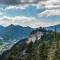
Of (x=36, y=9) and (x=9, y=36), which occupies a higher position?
(x=36, y=9)

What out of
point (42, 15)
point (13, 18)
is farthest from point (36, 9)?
point (13, 18)

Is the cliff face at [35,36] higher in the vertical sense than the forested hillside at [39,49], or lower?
higher

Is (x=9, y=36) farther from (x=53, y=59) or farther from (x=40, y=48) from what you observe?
(x=53, y=59)

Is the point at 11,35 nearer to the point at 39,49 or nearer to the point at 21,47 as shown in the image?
the point at 21,47

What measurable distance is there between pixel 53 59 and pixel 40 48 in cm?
30

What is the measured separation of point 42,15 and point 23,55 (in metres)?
0.80

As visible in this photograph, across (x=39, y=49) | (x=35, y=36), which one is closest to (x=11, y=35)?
(x=35, y=36)

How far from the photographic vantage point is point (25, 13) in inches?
116

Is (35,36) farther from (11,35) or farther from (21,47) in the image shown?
(11,35)

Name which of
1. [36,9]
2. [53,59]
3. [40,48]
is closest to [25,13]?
[36,9]

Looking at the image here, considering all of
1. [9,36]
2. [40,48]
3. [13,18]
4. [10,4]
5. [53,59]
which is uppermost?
[10,4]

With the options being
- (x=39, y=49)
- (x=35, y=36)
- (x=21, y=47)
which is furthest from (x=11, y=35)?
(x=39, y=49)

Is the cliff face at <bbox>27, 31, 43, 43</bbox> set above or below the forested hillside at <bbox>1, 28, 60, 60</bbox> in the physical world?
above

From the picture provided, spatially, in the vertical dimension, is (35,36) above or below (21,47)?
above
